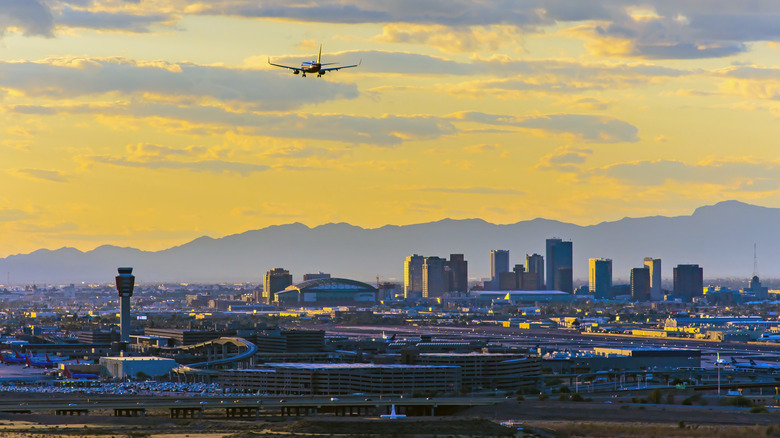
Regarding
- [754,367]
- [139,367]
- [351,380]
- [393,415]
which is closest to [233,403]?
[393,415]

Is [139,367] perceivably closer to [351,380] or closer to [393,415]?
[351,380]

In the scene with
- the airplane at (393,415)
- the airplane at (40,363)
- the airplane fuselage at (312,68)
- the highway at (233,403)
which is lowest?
the airplane at (393,415)

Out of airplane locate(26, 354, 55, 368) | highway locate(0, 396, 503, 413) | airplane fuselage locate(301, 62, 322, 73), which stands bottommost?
highway locate(0, 396, 503, 413)

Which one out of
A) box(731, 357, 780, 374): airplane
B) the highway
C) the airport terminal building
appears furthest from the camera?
box(731, 357, 780, 374): airplane

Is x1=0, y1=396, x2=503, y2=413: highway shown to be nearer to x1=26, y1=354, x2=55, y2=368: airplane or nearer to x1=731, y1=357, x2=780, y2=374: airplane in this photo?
x1=731, y1=357, x2=780, y2=374: airplane

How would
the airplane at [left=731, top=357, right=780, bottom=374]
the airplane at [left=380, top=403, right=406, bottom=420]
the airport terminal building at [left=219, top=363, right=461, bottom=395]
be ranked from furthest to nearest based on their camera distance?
the airplane at [left=731, top=357, right=780, bottom=374] < the airport terminal building at [left=219, top=363, right=461, bottom=395] < the airplane at [left=380, top=403, right=406, bottom=420]

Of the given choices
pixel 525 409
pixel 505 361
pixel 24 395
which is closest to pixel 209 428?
pixel 525 409

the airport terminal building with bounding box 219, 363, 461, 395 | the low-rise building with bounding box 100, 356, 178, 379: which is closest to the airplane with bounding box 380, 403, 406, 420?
the airport terminal building with bounding box 219, 363, 461, 395

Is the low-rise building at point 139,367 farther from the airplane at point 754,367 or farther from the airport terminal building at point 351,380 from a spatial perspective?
the airplane at point 754,367

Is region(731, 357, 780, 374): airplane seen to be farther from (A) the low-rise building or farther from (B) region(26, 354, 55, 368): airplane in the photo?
(B) region(26, 354, 55, 368): airplane

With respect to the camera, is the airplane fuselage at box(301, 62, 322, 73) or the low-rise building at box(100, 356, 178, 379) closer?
the airplane fuselage at box(301, 62, 322, 73)

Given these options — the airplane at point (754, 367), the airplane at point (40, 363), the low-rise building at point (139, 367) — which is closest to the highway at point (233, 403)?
the low-rise building at point (139, 367)

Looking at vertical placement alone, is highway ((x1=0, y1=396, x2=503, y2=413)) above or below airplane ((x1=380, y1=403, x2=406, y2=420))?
above
